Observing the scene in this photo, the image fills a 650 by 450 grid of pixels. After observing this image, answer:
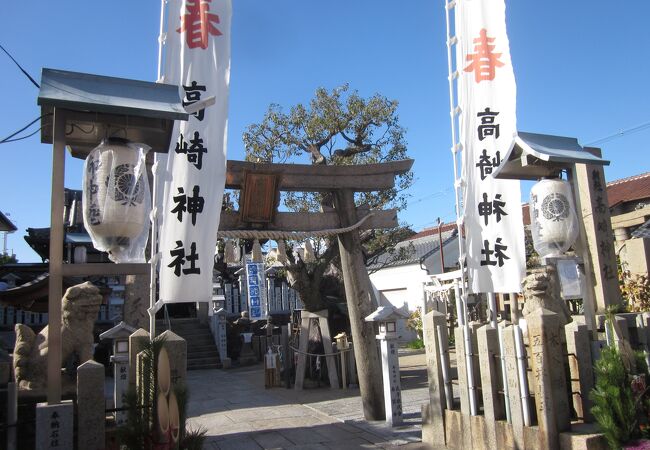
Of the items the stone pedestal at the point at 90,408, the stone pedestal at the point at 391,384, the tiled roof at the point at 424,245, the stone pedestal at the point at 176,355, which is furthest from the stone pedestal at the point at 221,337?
the stone pedestal at the point at 90,408

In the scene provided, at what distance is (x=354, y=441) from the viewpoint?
310 inches

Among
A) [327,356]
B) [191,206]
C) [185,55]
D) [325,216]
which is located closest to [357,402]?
[327,356]

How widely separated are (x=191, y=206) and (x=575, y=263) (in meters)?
4.75

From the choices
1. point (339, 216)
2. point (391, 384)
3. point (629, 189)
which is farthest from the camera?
point (629, 189)

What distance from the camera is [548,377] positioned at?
18.1ft

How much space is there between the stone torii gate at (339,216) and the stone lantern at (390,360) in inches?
14.4

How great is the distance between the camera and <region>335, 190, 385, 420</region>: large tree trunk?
9.36m

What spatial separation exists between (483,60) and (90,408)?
21.5 feet

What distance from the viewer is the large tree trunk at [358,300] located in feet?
30.7

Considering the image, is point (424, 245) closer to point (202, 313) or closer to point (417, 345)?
point (417, 345)

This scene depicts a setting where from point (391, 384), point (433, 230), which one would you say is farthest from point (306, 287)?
point (433, 230)

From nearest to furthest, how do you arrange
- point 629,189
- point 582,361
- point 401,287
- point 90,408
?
point 90,408 → point 582,361 → point 629,189 → point 401,287

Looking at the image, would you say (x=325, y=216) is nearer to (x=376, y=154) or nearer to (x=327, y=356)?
(x=327, y=356)

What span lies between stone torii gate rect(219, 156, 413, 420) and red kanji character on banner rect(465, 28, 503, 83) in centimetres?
264
